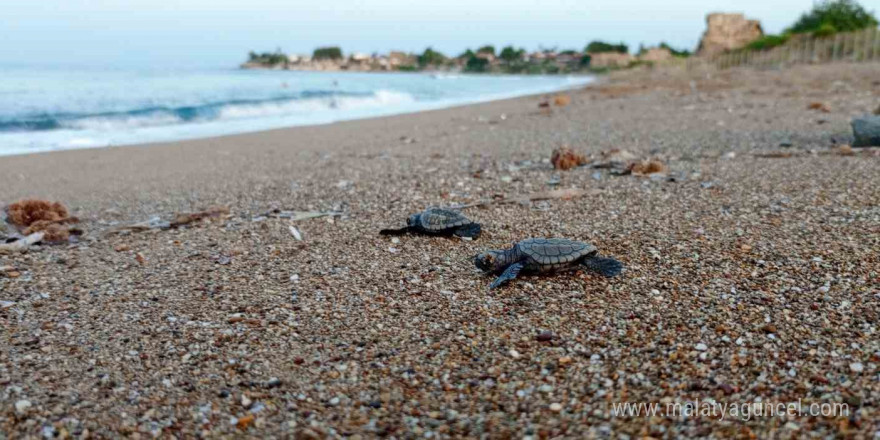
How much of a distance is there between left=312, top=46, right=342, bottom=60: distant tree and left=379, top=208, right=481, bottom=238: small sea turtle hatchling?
10509 cm

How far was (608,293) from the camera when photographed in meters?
3.27

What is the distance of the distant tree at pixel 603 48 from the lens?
123 meters

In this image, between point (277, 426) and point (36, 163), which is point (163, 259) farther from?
point (36, 163)

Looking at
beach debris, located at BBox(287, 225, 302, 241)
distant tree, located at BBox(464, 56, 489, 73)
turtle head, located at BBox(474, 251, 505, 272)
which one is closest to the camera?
turtle head, located at BBox(474, 251, 505, 272)

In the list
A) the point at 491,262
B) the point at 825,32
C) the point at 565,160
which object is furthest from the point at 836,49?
the point at 491,262

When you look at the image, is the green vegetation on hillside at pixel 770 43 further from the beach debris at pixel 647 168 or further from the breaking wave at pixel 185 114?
the beach debris at pixel 647 168

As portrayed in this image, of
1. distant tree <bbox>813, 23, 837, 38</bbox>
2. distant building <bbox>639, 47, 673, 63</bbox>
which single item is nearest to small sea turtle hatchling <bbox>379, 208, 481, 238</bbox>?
distant tree <bbox>813, 23, 837, 38</bbox>

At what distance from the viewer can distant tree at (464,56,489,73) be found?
383 ft

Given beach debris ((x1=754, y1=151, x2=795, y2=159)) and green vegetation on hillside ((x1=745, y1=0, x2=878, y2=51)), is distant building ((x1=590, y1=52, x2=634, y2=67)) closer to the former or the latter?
green vegetation on hillside ((x1=745, y1=0, x2=878, y2=51))

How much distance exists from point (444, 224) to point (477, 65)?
118 metres

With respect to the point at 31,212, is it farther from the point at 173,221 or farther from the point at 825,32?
the point at 825,32

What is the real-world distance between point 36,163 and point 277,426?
32.4 feet

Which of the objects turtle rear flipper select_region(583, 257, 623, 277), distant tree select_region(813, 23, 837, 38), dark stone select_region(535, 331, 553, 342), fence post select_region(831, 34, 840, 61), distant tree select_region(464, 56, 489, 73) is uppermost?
distant tree select_region(464, 56, 489, 73)

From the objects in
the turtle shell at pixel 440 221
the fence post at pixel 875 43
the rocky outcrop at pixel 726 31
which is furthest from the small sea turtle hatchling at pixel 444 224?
the rocky outcrop at pixel 726 31
